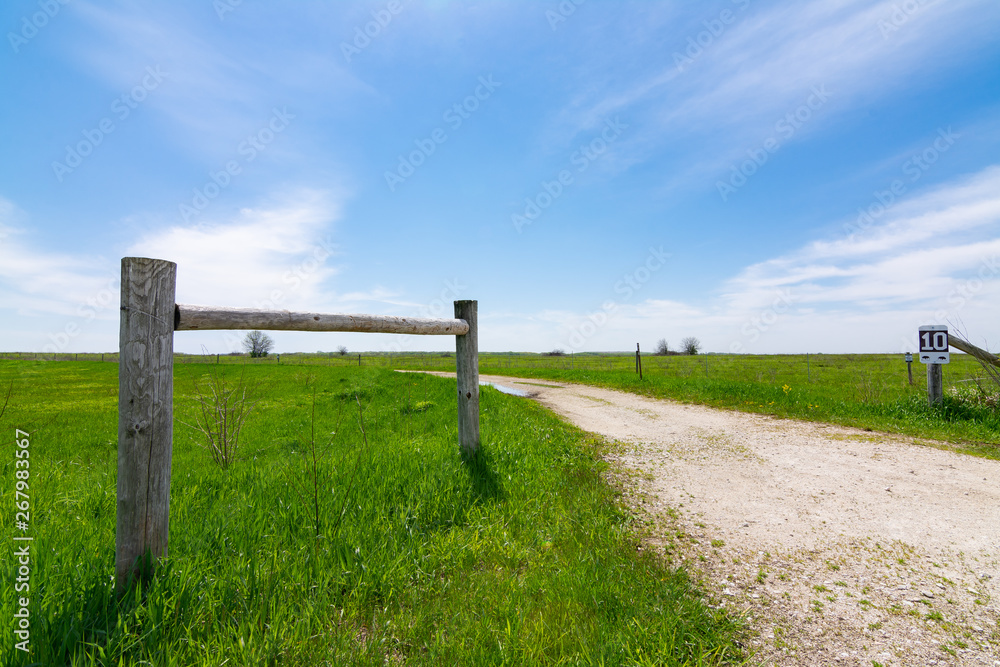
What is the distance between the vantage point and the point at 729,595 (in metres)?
2.69

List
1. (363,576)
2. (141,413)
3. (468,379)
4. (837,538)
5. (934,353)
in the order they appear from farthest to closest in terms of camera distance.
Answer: (934,353) → (468,379) → (837,538) → (363,576) → (141,413)

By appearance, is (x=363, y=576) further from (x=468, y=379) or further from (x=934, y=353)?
(x=934, y=353)

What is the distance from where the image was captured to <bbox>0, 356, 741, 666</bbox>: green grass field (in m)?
2.06

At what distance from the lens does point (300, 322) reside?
3244 mm

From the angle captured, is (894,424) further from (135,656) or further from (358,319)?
(135,656)

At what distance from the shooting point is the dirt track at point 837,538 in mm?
2342

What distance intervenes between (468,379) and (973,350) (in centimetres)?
1012

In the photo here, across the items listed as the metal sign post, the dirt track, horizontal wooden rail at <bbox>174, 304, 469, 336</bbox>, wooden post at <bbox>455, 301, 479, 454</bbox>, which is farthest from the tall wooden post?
the metal sign post

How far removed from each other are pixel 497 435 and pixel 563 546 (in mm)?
2933

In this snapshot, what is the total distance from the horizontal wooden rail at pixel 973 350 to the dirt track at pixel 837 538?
10.6 ft

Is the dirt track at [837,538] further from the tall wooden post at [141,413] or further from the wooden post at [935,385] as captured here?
the tall wooden post at [141,413]

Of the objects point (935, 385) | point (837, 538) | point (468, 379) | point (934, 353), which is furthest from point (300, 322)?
point (935, 385)

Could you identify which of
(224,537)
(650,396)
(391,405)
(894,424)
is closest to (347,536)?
(224,537)

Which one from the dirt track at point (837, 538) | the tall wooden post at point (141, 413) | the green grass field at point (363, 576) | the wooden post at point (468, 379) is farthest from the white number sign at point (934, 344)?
the tall wooden post at point (141, 413)
